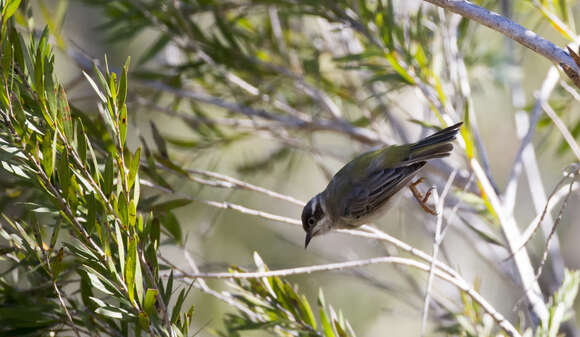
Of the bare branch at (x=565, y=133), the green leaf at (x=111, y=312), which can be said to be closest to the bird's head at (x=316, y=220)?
the bare branch at (x=565, y=133)

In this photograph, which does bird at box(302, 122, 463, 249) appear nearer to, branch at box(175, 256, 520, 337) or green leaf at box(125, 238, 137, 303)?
branch at box(175, 256, 520, 337)

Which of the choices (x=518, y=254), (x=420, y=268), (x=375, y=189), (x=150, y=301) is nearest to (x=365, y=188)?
(x=375, y=189)

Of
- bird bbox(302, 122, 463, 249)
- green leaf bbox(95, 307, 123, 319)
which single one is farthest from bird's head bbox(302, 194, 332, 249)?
green leaf bbox(95, 307, 123, 319)

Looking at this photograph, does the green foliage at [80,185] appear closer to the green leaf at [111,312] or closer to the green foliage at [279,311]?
the green leaf at [111,312]

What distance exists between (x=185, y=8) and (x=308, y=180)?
5036mm

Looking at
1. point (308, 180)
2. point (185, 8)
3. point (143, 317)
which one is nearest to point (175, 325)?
point (143, 317)

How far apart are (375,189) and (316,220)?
38 centimetres

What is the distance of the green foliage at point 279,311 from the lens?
1667 millimetres

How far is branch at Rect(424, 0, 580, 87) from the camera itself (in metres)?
1.29

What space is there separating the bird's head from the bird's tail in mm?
572

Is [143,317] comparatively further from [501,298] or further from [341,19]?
[501,298]

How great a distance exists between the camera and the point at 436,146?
2.37 meters

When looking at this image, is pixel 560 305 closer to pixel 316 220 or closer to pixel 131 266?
pixel 131 266

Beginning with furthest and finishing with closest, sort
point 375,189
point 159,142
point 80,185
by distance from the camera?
point 375,189 → point 159,142 → point 80,185
